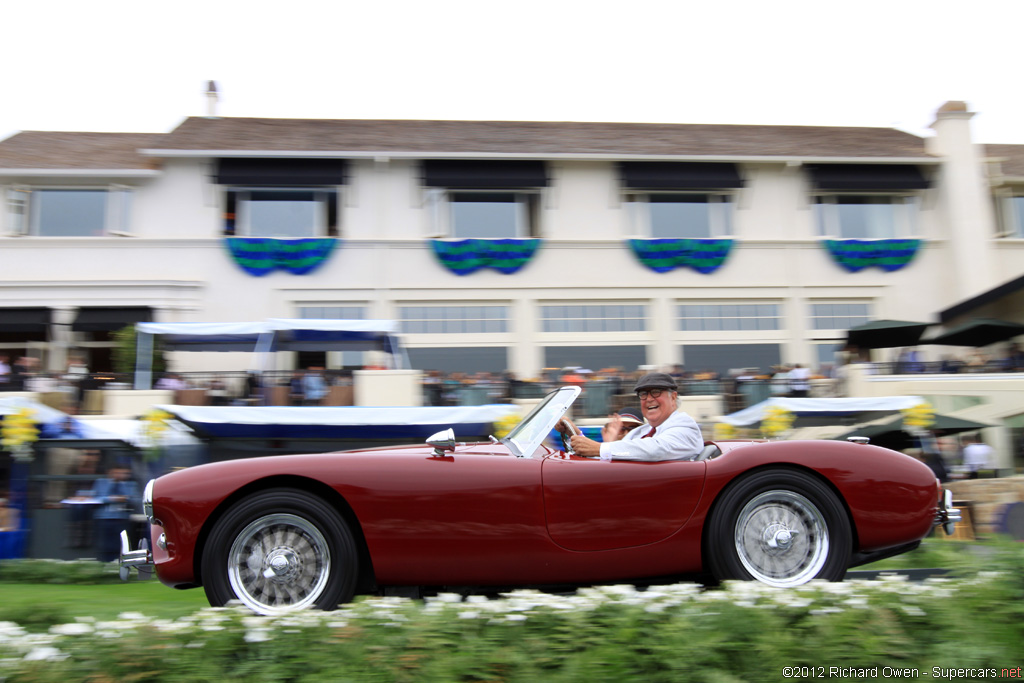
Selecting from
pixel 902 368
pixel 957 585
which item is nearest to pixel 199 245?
pixel 902 368

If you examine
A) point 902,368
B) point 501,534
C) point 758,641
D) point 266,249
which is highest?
point 266,249

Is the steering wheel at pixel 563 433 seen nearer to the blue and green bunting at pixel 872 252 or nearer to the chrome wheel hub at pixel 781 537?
the chrome wheel hub at pixel 781 537

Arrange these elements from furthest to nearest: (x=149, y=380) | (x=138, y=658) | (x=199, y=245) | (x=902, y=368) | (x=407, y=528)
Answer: (x=199, y=245) → (x=902, y=368) → (x=149, y=380) → (x=407, y=528) → (x=138, y=658)

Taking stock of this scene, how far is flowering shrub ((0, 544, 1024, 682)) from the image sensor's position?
3.03 metres

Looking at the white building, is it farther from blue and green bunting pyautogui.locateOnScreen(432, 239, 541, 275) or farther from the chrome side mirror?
the chrome side mirror

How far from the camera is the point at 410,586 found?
395 cm

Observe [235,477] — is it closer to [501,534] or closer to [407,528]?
[407,528]

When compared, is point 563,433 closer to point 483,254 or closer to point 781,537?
point 781,537

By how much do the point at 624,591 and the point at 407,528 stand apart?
1.06 metres

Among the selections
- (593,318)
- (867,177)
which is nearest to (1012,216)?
(867,177)

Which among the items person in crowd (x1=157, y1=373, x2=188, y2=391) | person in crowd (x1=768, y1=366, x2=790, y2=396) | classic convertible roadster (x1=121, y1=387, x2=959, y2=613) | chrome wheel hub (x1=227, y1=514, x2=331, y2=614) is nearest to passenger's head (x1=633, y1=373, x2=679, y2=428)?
classic convertible roadster (x1=121, y1=387, x2=959, y2=613)

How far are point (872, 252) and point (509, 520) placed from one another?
18970 mm

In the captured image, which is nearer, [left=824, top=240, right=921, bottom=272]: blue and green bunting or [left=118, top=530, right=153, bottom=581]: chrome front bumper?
[left=118, top=530, right=153, bottom=581]: chrome front bumper

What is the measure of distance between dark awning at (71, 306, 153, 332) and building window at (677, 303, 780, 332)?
12.1 metres
